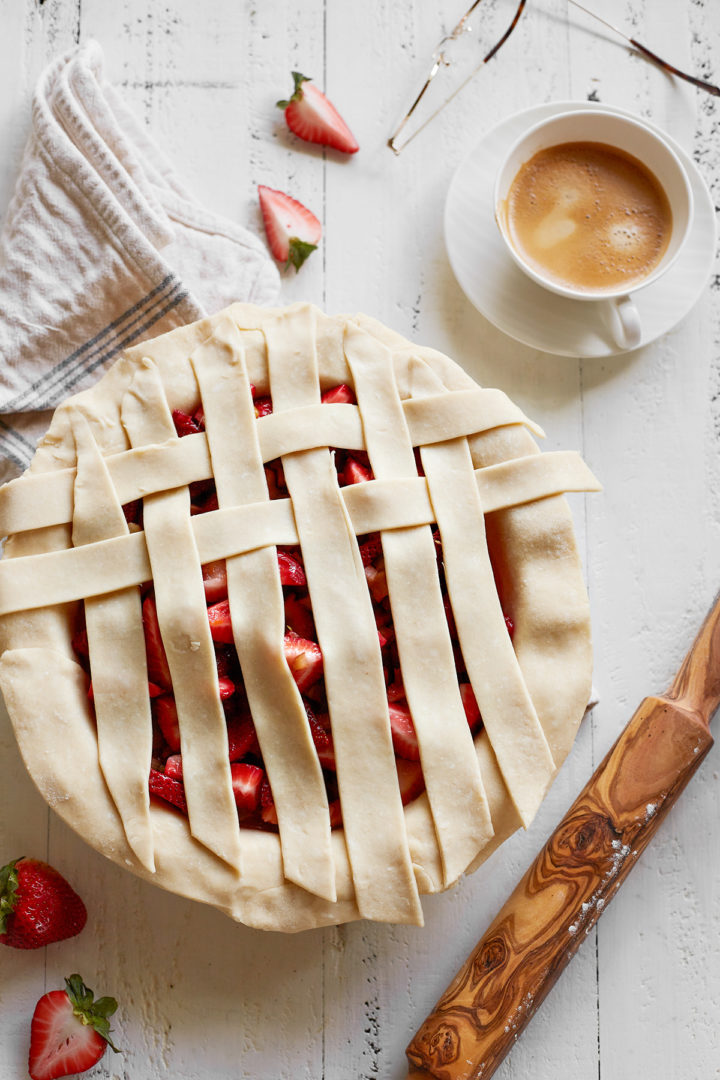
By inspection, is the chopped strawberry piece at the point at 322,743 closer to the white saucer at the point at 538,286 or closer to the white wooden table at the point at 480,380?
the white wooden table at the point at 480,380

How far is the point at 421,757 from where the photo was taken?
123cm

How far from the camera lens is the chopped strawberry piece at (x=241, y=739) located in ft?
4.09

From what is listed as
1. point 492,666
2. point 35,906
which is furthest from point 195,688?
point 35,906

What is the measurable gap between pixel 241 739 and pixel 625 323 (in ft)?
3.05

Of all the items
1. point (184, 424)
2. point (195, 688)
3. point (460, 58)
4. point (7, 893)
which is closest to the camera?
point (195, 688)

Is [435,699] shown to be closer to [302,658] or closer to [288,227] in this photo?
[302,658]

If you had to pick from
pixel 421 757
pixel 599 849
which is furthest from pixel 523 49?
pixel 599 849

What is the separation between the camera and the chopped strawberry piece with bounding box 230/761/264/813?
1.24m

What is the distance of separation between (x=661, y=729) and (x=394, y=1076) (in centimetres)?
74

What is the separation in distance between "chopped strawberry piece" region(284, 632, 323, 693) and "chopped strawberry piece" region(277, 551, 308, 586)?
7cm

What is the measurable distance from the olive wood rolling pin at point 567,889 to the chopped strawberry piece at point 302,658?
0.53m

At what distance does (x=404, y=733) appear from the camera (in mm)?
1249

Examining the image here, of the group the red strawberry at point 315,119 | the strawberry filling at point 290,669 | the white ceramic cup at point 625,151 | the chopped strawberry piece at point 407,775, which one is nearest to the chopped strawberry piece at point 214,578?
the strawberry filling at point 290,669

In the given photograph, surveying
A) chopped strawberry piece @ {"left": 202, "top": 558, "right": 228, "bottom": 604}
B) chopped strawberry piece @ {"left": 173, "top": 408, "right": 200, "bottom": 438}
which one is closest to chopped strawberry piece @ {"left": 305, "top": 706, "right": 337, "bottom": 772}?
chopped strawberry piece @ {"left": 202, "top": 558, "right": 228, "bottom": 604}
